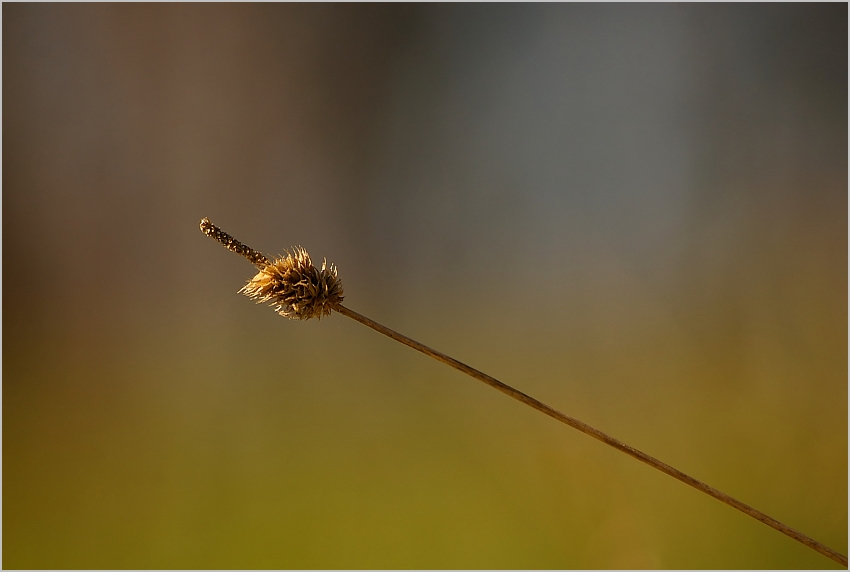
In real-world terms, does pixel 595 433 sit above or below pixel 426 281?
below

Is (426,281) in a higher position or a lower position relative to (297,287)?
higher

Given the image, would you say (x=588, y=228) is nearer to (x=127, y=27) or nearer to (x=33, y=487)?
(x=127, y=27)

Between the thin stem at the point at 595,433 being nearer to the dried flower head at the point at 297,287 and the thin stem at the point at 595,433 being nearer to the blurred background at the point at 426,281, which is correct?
the dried flower head at the point at 297,287

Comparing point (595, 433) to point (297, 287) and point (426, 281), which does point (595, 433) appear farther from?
point (426, 281)

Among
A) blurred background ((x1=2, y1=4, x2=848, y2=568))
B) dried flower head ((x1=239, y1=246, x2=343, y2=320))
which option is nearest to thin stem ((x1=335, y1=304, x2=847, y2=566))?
dried flower head ((x1=239, y1=246, x2=343, y2=320))

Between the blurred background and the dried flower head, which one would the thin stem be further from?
the blurred background

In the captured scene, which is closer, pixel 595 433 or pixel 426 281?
pixel 595 433

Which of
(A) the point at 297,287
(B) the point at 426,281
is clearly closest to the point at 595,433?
(A) the point at 297,287

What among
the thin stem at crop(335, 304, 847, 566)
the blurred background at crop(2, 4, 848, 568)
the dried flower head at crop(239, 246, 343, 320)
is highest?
the blurred background at crop(2, 4, 848, 568)

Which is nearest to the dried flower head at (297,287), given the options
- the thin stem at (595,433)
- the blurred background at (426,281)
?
the thin stem at (595,433)
